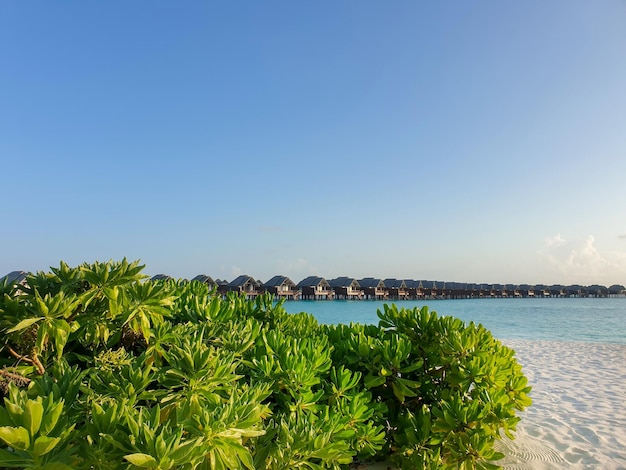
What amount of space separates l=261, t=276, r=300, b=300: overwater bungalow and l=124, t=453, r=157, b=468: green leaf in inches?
2012

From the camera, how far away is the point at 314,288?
2334 inches

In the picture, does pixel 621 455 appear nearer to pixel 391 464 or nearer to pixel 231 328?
pixel 391 464

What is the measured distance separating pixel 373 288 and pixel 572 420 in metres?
59.1

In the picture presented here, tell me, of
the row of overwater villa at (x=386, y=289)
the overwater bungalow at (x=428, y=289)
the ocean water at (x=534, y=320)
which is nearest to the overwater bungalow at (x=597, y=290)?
the row of overwater villa at (x=386, y=289)

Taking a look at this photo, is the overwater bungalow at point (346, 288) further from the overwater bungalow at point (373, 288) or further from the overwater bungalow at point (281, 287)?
the overwater bungalow at point (281, 287)

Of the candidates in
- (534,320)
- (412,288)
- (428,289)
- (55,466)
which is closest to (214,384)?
(55,466)

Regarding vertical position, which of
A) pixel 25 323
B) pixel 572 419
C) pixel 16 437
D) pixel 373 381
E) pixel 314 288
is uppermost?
pixel 25 323

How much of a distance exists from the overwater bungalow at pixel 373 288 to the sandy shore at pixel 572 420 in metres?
54.0

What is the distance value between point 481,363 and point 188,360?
2.62 m

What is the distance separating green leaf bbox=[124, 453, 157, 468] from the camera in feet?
4.29

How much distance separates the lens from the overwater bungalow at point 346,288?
6222 centimetres

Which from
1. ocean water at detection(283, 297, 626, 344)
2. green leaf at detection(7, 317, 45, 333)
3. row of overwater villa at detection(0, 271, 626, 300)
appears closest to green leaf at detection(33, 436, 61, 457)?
green leaf at detection(7, 317, 45, 333)

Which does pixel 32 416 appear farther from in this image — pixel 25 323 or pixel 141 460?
pixel 25 323

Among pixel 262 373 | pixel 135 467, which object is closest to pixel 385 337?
pixel 262 373
